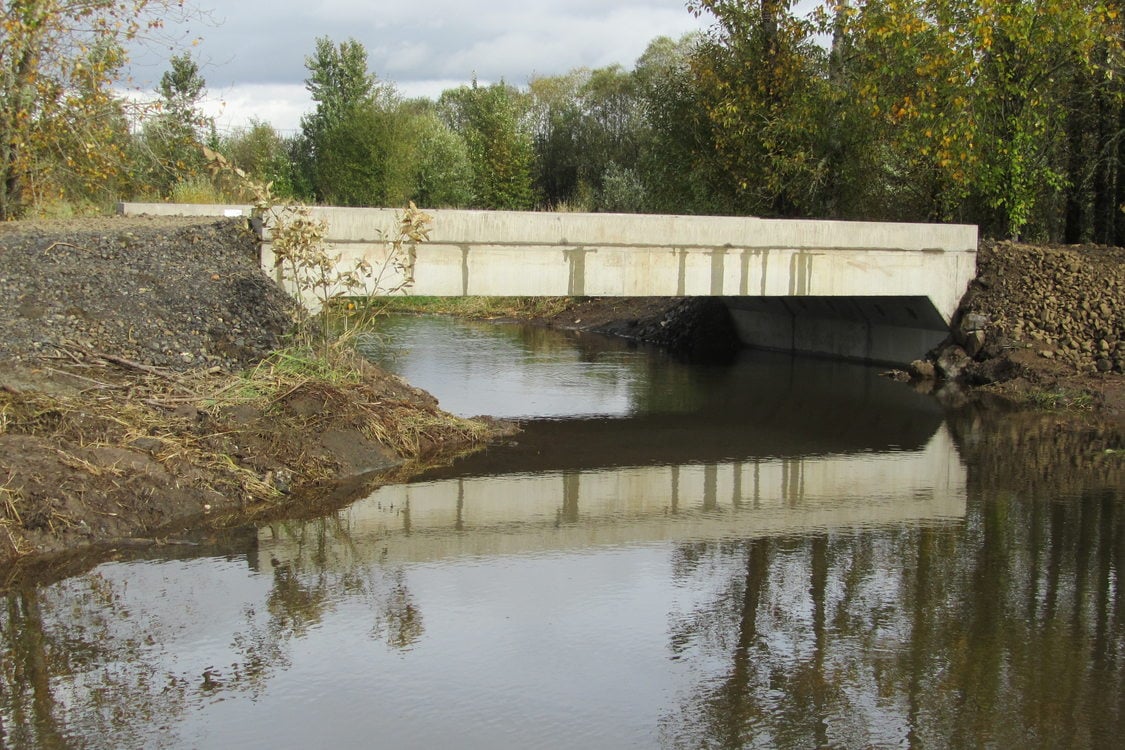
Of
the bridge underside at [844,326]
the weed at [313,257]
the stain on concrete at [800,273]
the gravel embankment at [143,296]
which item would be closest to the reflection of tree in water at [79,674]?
the gravel embankment at [143,296]

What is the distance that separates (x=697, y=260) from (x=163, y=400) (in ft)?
27.6

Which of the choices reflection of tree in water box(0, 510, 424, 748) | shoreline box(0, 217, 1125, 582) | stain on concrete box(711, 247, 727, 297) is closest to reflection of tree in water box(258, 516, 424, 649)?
reflection of tree in water box(0, 510, 424, 748)

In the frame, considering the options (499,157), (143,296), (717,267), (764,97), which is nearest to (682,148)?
(764,97)

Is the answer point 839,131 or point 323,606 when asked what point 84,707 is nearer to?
point 323,606

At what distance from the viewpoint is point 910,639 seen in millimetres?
7281

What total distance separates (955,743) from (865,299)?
1541 centimetres

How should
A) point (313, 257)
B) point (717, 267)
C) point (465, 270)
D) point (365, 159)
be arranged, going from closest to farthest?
point (313, 257), point (465, 270), point (717, 267), point (365, 159)

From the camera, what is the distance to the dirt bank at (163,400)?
9.27 m

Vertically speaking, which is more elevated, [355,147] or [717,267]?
[355,147]

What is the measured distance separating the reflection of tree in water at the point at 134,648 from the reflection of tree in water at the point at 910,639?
2.18 m

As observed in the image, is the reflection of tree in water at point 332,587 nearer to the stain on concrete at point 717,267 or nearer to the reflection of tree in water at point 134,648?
the reflection of tree in water at point 134,648

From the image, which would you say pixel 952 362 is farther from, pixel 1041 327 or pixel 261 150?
pixel 261 150

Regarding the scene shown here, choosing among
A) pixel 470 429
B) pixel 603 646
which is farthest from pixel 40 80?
pixel 603 646

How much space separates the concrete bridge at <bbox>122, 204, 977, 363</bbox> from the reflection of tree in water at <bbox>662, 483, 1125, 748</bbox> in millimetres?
6744
